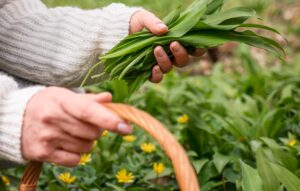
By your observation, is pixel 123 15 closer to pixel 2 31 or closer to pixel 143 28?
pixel 143 28

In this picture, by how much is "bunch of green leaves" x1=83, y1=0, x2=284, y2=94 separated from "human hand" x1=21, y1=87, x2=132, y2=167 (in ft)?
1.14

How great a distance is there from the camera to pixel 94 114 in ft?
3.50

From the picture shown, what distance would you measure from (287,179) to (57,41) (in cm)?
77

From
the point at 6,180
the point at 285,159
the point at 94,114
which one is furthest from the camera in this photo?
the point at 6,180

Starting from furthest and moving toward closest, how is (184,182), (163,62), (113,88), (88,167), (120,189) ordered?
(113,88), (88,167), (120,189), (163,62), (184,182)

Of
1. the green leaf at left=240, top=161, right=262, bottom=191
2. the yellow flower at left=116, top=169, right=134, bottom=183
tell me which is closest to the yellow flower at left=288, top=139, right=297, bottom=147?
the green leaf at left=240, top=161, right=262, bottom=191

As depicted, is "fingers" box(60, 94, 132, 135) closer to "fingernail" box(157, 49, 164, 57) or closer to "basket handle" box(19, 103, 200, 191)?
"basket handle" box(19, 103, 200, 191)

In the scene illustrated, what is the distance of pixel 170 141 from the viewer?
1118mm

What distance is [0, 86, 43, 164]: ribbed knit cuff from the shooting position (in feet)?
3.94

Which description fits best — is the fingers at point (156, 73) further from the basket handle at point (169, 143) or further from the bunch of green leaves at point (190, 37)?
the basket handle at point (169, 143)

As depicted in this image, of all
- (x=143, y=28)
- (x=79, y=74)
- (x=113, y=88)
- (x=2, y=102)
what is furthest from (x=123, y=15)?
(x=113, y=88)

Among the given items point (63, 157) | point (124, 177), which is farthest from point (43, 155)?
point (124, 177)

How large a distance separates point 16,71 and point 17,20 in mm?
158

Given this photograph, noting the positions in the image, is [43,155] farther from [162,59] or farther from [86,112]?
[162,59]
